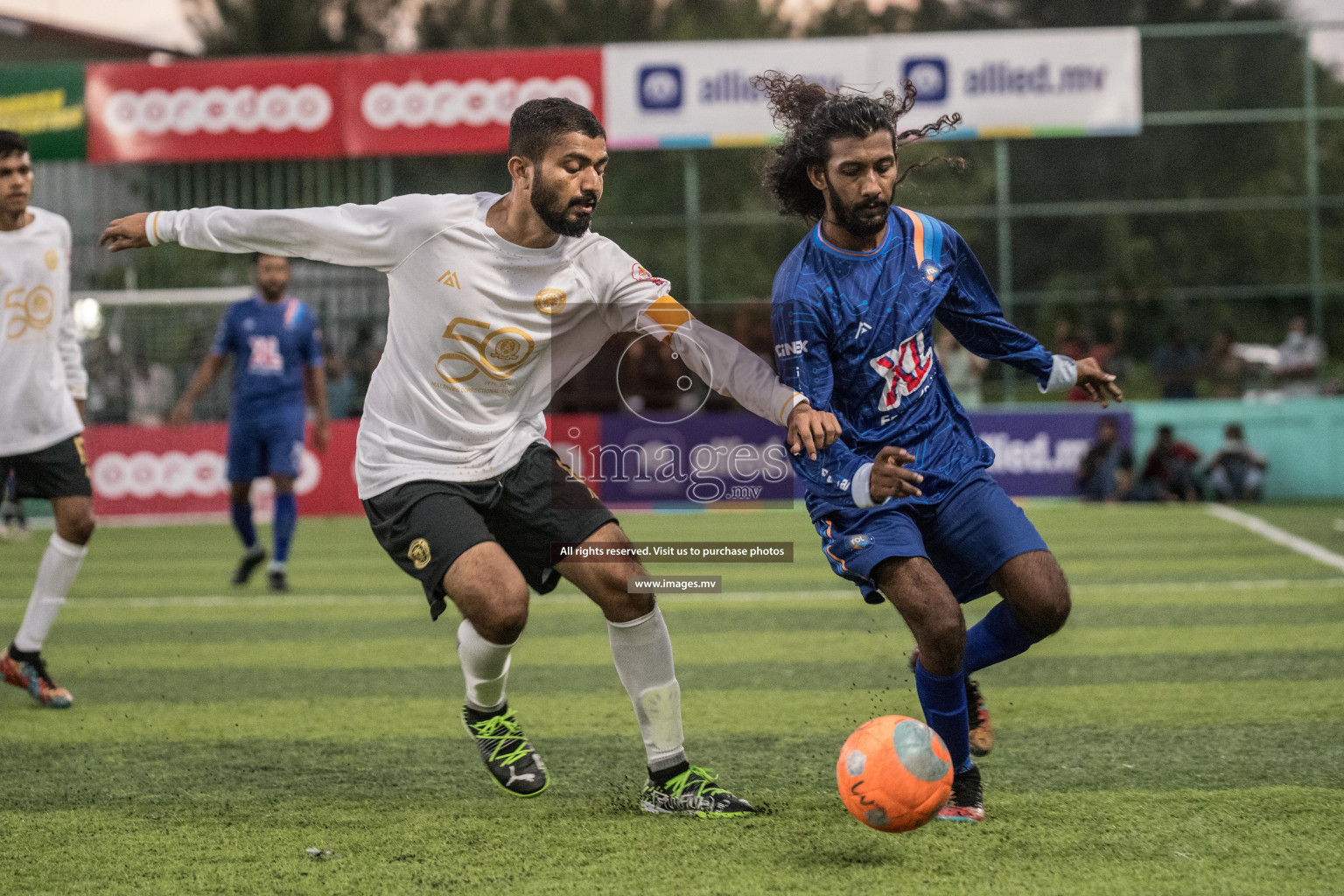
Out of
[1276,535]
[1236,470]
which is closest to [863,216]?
[1276,535]

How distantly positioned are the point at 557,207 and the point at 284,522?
685 cm

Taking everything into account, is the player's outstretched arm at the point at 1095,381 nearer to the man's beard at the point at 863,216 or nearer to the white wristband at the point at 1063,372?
the white wristband at the point at 1063,372

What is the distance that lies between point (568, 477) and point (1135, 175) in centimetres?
2492

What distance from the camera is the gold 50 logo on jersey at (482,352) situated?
4.49 m

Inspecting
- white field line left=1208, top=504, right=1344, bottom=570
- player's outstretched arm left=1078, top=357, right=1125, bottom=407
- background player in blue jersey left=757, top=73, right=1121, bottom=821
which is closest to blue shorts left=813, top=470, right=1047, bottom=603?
background player in blue jersey left=757, top=73, right=1121, bottom=821

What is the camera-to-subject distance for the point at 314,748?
572cm

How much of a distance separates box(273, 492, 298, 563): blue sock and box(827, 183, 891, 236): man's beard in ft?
22.9

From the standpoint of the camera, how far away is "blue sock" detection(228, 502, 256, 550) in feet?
35.2

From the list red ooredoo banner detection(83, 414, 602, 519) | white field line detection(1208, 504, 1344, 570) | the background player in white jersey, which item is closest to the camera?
the background player in white jersey

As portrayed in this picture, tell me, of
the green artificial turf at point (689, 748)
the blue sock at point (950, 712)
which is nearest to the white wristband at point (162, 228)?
the green artificial turf at point (689, 748)

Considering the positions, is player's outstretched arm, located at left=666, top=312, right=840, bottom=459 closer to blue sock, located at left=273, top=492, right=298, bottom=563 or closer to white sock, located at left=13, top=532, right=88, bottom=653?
white sock, located at left=13, top=532, right=88, bottom=653

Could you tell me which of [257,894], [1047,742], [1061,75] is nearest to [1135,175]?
[1061,75]

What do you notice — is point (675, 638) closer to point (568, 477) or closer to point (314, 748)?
point (314, 748)

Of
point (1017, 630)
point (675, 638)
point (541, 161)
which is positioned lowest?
point (675, 638)
